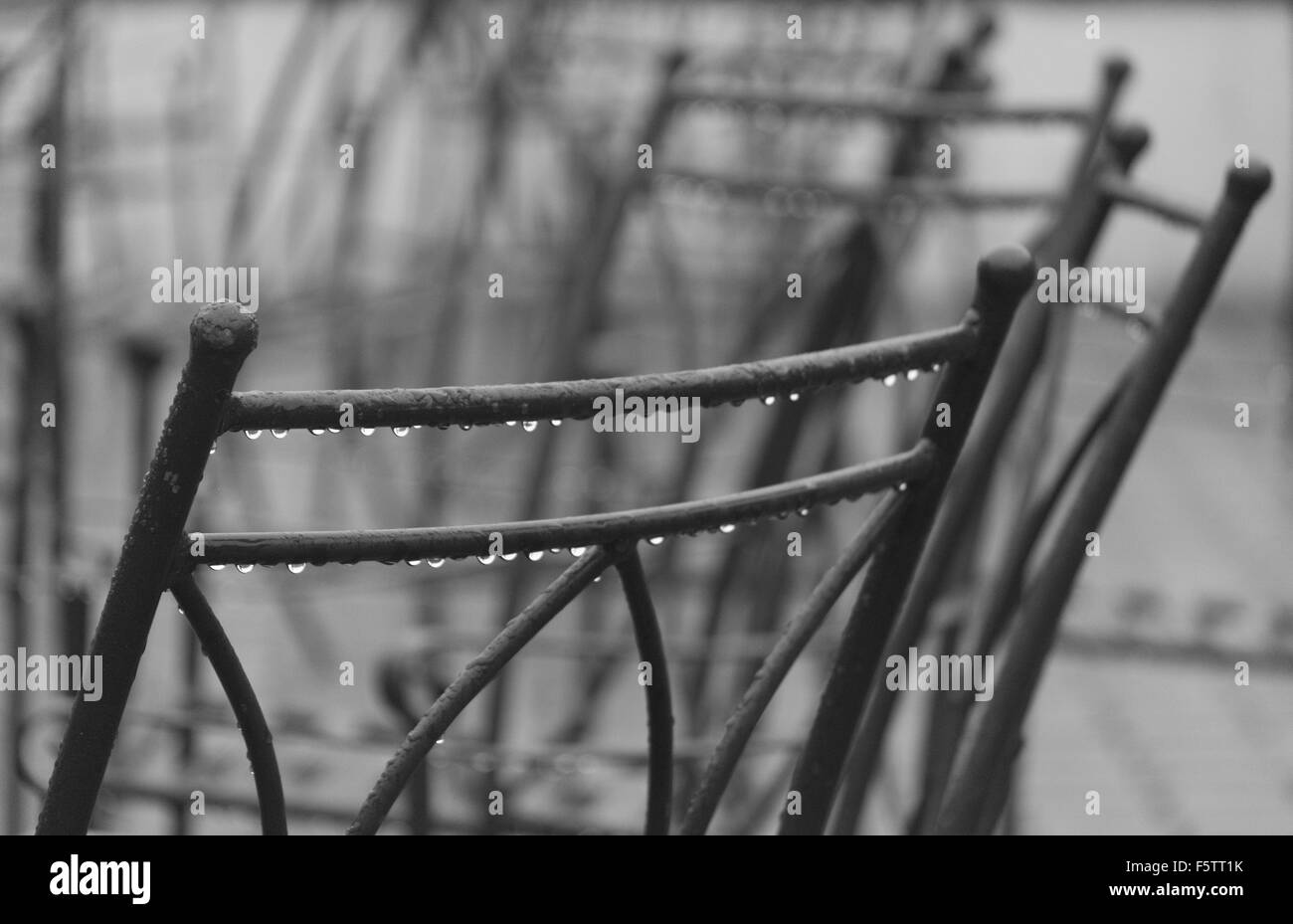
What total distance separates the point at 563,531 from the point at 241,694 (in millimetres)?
179

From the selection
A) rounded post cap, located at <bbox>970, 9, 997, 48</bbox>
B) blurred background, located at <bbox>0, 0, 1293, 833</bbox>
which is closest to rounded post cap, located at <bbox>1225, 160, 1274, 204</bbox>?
blurred background, located at <bbox>0, 0, 1293, 833</bbox>

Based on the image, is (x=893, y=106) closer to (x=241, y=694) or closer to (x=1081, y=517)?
(x=1081, y=517)

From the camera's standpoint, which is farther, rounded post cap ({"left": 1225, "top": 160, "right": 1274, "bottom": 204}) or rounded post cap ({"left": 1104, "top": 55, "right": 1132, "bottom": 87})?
rounded post cap ({"left": 1104, "top": 55, "right": 1132, "bottom": 87})

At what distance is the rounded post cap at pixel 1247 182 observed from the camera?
116cm

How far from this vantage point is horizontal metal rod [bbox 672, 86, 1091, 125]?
201cm

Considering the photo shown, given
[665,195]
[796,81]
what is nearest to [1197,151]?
[796,81]

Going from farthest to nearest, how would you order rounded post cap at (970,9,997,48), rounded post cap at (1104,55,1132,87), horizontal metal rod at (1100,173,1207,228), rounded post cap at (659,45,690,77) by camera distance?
rounded post cap at (970,9,997,48), rounded post cap at (659,45,690,77), rounded post cap at (1104,55,1132,87), horizontal metal rod at (1100,173,1207,228)

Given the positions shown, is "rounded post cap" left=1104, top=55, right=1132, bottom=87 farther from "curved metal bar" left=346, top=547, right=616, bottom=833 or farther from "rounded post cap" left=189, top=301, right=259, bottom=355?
"rounded post cap" left=189, top=301, right=259, bottom=355

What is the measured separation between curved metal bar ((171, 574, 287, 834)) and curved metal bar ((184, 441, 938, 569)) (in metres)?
0.03

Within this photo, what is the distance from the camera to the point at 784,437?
2281 millimetres

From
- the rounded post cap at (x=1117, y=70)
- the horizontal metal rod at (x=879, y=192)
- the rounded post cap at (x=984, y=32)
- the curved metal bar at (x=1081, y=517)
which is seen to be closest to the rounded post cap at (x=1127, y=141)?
the curved metal bar at (x=1081, y=517)

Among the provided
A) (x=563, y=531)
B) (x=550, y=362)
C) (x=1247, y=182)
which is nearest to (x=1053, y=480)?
(x=1247, y=182)

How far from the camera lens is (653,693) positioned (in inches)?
37.9
